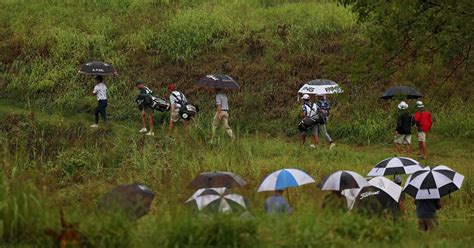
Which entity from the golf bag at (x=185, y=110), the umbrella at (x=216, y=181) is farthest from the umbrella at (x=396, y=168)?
the golf bag at (x=185, y=110)

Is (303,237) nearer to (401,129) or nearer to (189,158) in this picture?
(189,158)

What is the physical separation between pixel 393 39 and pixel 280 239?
4.95 metres

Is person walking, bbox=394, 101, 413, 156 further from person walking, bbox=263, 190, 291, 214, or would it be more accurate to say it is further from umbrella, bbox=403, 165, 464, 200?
person walking, bbox=263, 190, 291, 214

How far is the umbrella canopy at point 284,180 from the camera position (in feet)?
36.2

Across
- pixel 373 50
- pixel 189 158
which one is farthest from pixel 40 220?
pixel 189 158

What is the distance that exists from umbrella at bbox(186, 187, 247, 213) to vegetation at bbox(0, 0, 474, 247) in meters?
0.26

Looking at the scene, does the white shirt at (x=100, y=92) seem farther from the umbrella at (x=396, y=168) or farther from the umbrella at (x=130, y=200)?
the umbrella at (x=130, y=200)

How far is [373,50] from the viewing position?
41.1 feet

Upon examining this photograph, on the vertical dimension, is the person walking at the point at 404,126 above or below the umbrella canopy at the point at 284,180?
below

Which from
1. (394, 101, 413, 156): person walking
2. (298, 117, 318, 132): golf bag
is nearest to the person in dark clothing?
(394, 101, 413, 156): person walking

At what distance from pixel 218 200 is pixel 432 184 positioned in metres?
3.68

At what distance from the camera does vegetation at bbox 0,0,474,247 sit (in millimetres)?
8867

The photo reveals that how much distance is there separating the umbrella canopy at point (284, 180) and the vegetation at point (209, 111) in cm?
34

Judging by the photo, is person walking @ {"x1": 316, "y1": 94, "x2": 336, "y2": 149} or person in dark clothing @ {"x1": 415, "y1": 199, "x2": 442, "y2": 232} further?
person walking @ {"x1": 316, "y1": 94, "x2": 336, "y2": 149}
